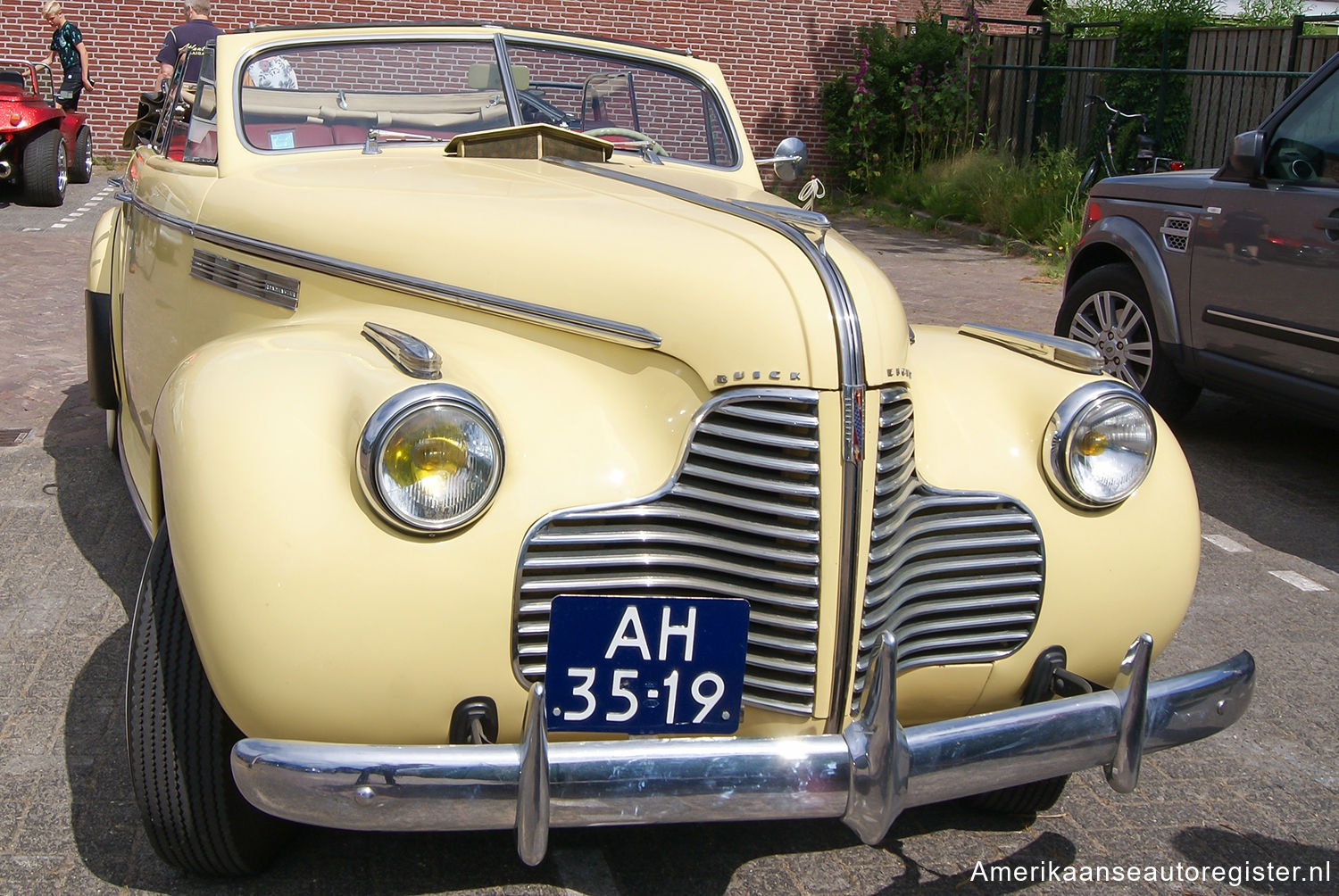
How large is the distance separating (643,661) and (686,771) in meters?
0.23

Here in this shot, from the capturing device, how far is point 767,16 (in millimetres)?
16234

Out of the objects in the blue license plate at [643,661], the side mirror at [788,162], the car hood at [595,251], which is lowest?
the blue license plate at [643,661]

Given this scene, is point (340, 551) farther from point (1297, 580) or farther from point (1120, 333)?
point (1120, 333)

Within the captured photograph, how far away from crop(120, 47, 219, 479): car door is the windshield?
22 cm

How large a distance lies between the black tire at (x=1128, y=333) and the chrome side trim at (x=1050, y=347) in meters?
3.16

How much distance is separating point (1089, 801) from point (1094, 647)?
0.57 metres

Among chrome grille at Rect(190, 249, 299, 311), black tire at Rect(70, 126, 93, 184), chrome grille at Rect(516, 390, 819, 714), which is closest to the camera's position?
chrome grille at Rect(516, 390, 819, 714)

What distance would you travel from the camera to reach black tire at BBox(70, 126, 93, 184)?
13000 millimetres

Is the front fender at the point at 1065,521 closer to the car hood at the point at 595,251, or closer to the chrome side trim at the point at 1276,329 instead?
the car hood at the point at 595,251

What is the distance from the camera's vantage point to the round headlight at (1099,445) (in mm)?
2473

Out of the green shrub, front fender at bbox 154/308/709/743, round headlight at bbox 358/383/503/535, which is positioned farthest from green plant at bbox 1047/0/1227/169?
round headlight at bbox 358/383/503/535

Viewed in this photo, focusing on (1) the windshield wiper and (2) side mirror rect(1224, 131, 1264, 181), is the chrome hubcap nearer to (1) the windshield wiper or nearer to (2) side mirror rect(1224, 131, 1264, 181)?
(2) side mirror rect(1224, 131, 1264, 181)

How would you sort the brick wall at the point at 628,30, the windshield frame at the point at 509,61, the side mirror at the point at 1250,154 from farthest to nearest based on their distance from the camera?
the brick wall at the point at 628,30, the side mirror at the point at 1250,154, the windshield frame at the point at 509,61

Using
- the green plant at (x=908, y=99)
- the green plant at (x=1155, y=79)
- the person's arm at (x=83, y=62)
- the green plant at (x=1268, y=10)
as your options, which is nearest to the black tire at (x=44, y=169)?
the person's arm at (x=83, y=62)
